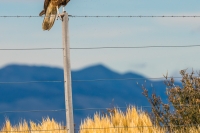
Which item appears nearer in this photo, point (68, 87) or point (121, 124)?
point (68, 87)

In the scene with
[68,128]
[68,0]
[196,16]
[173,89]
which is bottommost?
[68,128]


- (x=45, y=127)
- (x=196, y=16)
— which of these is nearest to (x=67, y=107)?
(x=45, y=127)

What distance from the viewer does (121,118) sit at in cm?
662

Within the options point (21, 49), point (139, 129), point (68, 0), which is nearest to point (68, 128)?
point (21, 49)

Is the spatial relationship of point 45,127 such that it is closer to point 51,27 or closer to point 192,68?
point 51,27

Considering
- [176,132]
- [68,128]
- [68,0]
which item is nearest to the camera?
[68,128]

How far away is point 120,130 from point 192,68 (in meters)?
1.79

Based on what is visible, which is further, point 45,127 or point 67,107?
point 45,127

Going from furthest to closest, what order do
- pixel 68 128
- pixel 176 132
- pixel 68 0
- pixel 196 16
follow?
pixel 68 0, pixel 176 132, pixel 196 16, pixel 68 128

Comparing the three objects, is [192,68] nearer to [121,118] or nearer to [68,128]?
[121,118]

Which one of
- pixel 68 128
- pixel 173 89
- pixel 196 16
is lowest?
pixel 68 128

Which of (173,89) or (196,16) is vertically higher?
(196,16)

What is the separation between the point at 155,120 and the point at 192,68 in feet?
3.03

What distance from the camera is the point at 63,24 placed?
5246 mm
